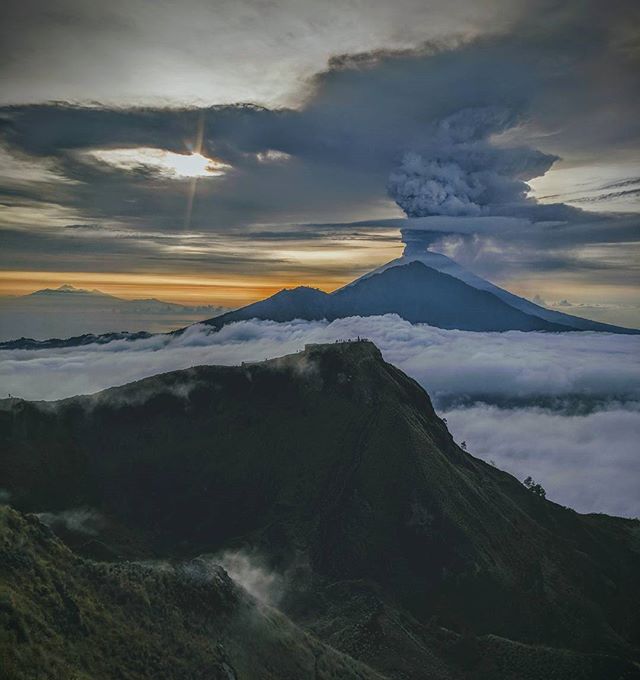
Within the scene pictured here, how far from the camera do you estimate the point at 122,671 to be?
7806 cm

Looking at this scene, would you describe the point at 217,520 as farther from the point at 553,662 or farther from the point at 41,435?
the point at 553,662

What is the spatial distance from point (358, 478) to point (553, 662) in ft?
254

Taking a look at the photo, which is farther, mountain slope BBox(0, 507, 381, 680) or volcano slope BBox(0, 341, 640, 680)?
volcano slope BBox(0, 341, 640, 680)

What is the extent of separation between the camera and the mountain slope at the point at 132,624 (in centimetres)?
7250

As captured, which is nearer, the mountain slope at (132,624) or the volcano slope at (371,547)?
the mountain slope at (132,624)

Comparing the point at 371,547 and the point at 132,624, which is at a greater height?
the point at 132,624

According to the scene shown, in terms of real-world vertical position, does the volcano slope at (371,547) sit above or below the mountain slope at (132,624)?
below

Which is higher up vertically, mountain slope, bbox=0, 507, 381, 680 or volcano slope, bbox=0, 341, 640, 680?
mountain slope, bbox=0, 507, 381, 680

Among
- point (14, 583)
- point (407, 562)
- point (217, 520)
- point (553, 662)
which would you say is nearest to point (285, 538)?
point (217, 520)

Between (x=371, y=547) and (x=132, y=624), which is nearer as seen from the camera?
(x=132, y=624)

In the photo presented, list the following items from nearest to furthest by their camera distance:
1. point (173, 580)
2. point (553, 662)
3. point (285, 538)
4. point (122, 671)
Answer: point (122, 671) < point (173, 580) < point (553, 662) < point (285, 538)

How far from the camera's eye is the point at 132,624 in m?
87.6

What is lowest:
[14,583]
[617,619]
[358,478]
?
[617,619]

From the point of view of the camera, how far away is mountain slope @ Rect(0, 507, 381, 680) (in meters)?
72.5
